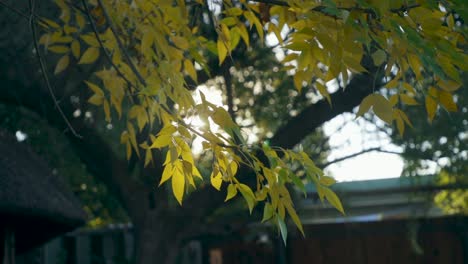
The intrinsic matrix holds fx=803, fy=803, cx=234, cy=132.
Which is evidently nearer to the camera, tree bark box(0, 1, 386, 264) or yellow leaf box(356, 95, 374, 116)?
yellow leaf box(356, 95, 374, 116)

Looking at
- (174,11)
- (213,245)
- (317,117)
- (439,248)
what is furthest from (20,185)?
(439,248)

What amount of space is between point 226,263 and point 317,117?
537 cm

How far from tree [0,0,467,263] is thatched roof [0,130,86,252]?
0.38m

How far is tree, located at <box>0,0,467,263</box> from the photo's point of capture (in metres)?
2.73

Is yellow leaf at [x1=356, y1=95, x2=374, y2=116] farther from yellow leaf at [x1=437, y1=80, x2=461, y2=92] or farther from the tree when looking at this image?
yellow leaf at [x1=437, y1=80, x2=461, y2=92]

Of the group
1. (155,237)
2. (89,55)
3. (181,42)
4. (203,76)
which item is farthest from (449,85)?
(155,237)

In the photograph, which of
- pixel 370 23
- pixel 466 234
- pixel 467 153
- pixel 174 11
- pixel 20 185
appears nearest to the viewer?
pixel 370 23

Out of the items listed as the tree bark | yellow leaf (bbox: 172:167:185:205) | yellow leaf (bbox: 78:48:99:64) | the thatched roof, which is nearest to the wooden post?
the thatched roof

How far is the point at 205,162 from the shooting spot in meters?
7.98

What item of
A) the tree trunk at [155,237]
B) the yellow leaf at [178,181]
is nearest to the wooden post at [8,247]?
the tree trunk at [155,237]

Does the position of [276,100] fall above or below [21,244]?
above

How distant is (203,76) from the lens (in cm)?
677

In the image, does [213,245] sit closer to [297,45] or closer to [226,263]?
[226,263]

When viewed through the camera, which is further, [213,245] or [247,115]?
[213,245]
